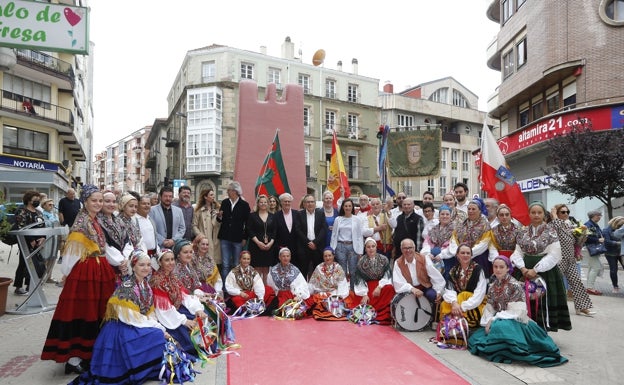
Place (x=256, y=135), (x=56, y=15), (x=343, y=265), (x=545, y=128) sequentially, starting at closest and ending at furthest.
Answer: (x=56, y=15) < (x=343, y=265) < (x=256, y=135) < (x=545, y=128)

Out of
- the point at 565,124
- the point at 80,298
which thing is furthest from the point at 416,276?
the point at 565,124

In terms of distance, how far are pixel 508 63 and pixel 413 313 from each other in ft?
59.3

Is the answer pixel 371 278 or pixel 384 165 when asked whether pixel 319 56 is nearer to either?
pixel 384 165

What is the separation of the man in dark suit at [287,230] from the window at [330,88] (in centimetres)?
2759

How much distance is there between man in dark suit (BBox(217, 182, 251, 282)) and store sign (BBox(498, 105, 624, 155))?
10122 mm

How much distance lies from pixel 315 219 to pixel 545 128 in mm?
12955

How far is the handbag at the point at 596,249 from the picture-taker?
344 inches

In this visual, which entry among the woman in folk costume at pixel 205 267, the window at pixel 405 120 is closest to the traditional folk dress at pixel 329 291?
the woman in folk costume at pixel 205 267

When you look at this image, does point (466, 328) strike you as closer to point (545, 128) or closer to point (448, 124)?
point (545, 128)

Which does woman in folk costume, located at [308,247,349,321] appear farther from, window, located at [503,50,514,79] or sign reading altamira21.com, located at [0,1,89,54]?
window, located at [503,50,514,79]

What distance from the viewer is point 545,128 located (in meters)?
16.7

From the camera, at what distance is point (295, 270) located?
6.84 m

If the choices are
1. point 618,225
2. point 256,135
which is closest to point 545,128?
point 618,225

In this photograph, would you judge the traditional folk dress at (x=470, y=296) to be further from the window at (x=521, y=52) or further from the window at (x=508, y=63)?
the window at (x=508, y=63)
